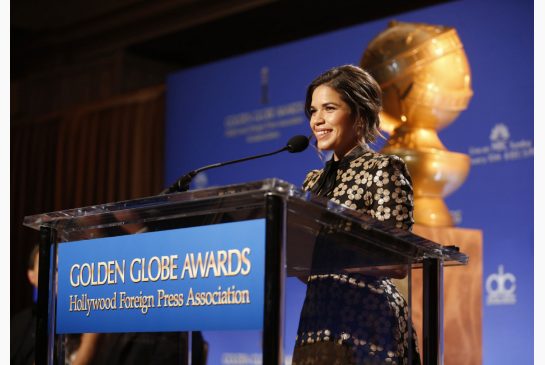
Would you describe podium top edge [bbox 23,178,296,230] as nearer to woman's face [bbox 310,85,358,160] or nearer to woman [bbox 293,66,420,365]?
woman [bbox 293,66,420,365]

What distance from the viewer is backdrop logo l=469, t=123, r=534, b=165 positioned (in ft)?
13.4

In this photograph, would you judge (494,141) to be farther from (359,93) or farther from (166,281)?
(166,281)

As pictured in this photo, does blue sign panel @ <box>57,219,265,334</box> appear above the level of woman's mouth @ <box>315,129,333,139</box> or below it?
below

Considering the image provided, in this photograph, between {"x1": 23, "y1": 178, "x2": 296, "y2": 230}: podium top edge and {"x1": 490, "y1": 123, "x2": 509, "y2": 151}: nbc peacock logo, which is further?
{"x1": 490, "y1": 123, "x2": 509, "y2": 151}: nbc peacock logo

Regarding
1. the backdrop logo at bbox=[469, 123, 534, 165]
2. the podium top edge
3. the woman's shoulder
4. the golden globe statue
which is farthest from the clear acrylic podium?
the backdrop logo at bbox=[469, 123, 534, 165]

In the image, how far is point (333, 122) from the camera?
2.21 m

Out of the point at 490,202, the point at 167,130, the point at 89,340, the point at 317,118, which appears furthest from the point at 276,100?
the point at 89,340

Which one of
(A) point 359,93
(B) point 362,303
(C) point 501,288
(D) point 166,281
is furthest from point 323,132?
(C) point 501,288

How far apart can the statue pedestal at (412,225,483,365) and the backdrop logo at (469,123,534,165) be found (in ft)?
2.89

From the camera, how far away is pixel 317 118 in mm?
2234

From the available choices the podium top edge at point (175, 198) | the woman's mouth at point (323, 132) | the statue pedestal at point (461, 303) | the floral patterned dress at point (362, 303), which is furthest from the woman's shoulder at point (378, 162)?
the statue pedestal at point (461, 303)

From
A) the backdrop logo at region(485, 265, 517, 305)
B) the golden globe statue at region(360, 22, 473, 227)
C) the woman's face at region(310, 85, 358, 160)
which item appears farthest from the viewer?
the backdrop logo at region(485, 265, 517, 305)

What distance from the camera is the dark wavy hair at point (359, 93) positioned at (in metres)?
2.22

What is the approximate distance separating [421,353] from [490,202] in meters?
2.28
